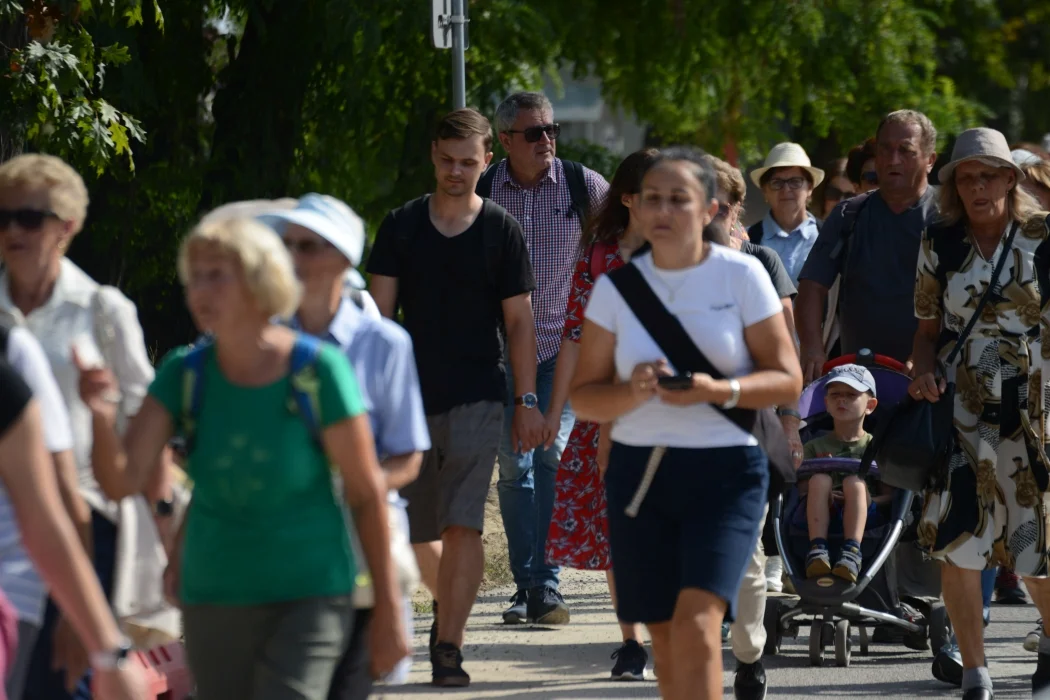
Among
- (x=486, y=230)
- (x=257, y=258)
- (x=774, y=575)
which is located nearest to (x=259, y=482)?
(x=257, y=258)

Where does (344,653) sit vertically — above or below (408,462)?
below

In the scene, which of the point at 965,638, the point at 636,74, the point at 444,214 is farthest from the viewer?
the point at 636,74

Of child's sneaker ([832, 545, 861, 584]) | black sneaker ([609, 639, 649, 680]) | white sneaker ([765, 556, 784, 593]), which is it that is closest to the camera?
black sneaker ([609, 639, 649, 680])

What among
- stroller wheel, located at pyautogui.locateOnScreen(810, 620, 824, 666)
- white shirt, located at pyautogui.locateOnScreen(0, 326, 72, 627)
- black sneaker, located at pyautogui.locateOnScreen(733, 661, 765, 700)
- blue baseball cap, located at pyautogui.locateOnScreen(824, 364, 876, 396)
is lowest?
stroller wheel, located at pyautogui.locateOnScreen(810, 620, 824, 666)

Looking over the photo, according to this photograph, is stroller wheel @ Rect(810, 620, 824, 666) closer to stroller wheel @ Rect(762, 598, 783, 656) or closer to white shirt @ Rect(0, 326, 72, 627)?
stroller wheel @ Rect(762, 598, 783, 656)

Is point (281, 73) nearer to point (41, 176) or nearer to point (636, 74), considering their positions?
point (636, 74)

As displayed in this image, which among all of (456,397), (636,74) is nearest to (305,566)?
(456,397)

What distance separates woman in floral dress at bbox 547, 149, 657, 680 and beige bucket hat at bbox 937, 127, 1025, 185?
1.17 meters

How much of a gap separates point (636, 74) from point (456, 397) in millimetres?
10427

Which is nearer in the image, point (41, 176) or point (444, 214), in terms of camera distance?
point (41, 176)

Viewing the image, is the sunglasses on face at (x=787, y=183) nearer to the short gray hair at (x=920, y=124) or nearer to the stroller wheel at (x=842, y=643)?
the short gray hair at (x=920, y=124)

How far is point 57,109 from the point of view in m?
9.73

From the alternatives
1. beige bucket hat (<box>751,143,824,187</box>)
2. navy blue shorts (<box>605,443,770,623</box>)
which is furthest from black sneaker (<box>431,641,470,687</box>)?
beige bucket hat (<box>751,143,824,187</box>)

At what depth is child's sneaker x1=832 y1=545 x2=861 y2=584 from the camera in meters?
7.80
